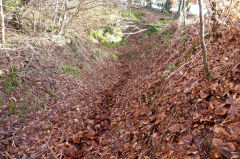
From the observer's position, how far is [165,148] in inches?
91.9

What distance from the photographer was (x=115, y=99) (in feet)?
18.8

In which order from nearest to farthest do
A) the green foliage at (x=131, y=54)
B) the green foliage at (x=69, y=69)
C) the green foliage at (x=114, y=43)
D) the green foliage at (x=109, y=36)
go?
the green foliage at (x=69, y=69) < the green foliage at (x=131, y=54) < the green foliage at (x=109, y=36) < the green foliage at (x=114, y=43)

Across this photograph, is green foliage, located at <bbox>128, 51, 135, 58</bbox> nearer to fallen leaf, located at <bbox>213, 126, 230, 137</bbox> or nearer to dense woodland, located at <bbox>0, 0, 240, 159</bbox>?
dense woodland, located at <bbox>0, 0, 240, 159</bbox>

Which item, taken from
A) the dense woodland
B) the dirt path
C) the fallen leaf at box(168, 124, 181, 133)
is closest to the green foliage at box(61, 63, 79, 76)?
the dense woodland

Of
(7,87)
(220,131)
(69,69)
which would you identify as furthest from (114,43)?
(220,131)

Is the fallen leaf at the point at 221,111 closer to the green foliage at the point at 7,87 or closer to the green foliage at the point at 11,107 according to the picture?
the green foliage at the point at 11,107

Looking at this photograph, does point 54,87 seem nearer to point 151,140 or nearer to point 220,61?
point 151,140

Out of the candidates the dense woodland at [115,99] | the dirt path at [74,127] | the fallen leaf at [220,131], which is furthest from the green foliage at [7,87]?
the fallen leaf at [220,131]

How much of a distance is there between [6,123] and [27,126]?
1.65 feet

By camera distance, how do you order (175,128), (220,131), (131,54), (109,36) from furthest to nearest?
(109,36) → (131,54) → (175,128) → (220,131)

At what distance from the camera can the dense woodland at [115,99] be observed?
7.21ft

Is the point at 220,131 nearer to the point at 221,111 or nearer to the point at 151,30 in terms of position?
the point at 221,111

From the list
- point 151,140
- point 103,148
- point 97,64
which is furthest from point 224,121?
point 97,64

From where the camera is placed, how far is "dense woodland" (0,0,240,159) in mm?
2197
